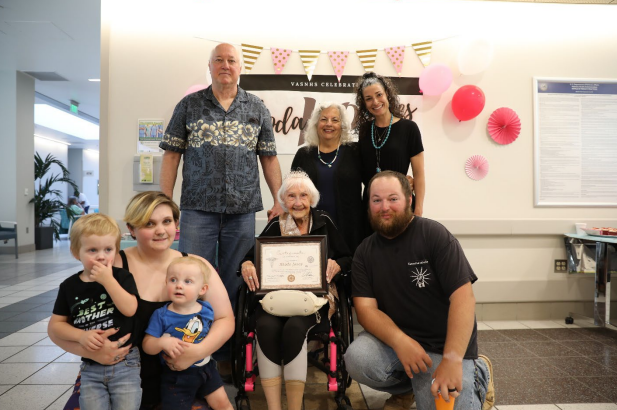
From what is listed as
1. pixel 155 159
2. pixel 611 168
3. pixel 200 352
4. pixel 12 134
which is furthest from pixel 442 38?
pixel 12 134

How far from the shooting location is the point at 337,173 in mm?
2695

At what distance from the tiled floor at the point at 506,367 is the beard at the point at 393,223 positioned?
1.05 metres

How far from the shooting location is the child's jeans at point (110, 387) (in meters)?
1.55

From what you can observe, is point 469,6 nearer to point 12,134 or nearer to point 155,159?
point 155,159

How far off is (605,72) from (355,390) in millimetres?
3956

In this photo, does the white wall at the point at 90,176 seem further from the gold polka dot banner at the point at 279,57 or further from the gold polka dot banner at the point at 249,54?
the gold polka dot banner at the point at 279,57

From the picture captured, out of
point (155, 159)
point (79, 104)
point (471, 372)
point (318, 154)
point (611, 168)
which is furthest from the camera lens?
point (79, 104)

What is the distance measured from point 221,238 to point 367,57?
2.36 meters

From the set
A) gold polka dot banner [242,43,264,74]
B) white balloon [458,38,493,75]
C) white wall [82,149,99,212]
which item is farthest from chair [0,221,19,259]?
white wall [82,149,99,212]

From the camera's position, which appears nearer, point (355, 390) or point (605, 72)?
point (355, 390)

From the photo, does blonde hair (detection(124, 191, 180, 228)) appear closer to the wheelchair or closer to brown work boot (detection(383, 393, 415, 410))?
the wheelchair

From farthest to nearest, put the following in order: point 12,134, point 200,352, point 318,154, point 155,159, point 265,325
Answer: point 12,134, point 155,159, point 318,154, point 265,325, point 200,352

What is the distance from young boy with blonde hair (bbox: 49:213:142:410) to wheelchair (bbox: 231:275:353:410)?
53 cm

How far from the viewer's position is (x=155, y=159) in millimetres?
3814
